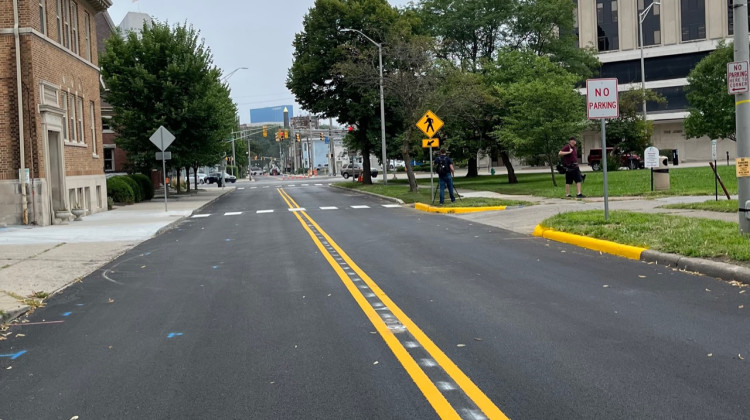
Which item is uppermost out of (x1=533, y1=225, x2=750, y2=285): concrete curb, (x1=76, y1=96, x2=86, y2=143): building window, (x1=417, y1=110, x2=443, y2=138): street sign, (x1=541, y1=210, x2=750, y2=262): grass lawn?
(x1=76, y1=96, x2=86, y2=143): building window

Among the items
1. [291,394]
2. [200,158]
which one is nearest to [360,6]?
[200,158]

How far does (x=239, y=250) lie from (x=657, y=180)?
15.6 metres

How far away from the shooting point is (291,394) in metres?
5.05

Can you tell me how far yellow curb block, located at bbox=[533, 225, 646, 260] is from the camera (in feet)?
36.8

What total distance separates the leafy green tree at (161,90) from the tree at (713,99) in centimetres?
3143

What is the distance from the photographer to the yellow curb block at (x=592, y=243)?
11.2m

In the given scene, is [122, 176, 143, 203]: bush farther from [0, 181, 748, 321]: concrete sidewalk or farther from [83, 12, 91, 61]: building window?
[0, 181, 748, 321]: concrete sidewalk

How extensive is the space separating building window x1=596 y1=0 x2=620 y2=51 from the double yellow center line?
67.8m

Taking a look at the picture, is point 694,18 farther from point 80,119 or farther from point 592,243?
point 592,243

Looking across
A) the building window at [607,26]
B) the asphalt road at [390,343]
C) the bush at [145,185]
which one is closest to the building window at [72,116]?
the bush at [145,185]

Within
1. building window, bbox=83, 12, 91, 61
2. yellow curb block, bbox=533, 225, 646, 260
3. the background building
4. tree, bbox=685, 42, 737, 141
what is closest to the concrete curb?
yellow curb block, bbox=533, 225, 646, 260

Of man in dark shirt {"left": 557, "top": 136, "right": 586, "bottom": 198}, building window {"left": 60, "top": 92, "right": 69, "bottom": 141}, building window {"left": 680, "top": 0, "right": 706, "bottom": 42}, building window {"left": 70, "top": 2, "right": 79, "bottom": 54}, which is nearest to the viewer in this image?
man in dark shirt {"left": 557, "top": 136, "right": 586, "bottom": 198}

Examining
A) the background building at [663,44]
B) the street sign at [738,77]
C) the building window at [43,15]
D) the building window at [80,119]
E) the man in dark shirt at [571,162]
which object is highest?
the background building at [663,44]

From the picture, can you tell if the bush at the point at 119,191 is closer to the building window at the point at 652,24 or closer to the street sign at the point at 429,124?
the street sign at the point at 429,124
